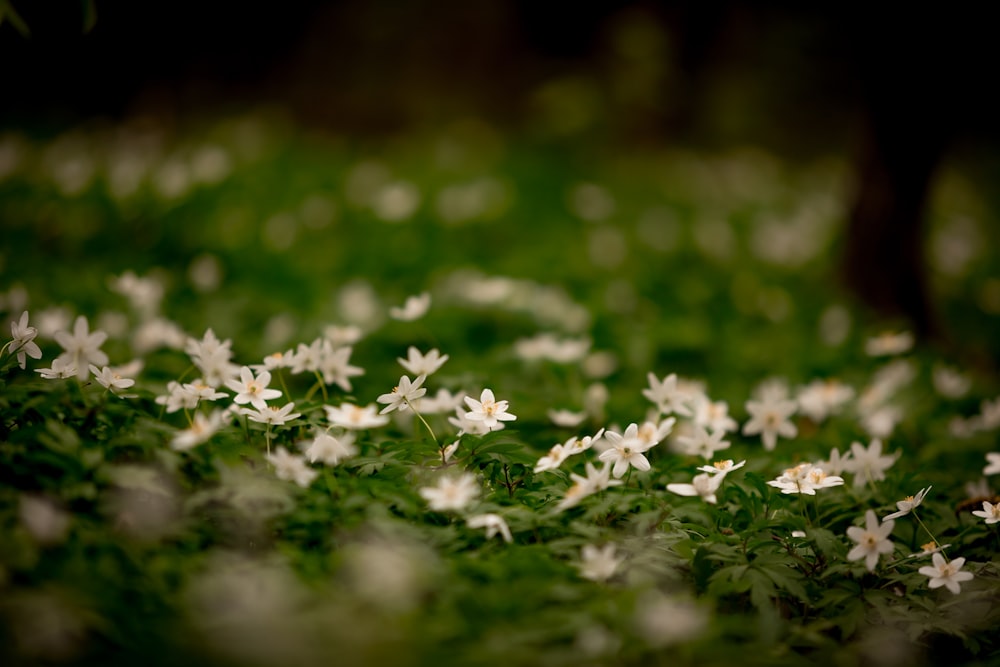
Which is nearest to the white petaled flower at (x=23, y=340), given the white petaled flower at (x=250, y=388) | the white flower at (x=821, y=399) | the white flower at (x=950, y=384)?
the white petaled flower at (x=250, y=388)

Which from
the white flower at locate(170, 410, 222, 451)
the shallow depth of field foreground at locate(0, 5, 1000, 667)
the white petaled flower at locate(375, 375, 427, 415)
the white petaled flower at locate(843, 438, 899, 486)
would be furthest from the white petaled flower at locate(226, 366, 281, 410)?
the white petaled flower at locate(843, 438, 899, 486)

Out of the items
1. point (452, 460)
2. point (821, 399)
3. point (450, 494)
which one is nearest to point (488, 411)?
point (452, 460)

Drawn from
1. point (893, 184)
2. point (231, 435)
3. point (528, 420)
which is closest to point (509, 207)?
point (893, 184)

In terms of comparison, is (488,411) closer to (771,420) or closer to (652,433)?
(652,433)

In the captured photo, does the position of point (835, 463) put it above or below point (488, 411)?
below

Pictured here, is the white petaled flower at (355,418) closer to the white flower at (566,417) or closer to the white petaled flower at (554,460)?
the white petaled flower at (554,460)

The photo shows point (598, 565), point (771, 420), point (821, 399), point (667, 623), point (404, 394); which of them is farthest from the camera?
point (821, 399)
